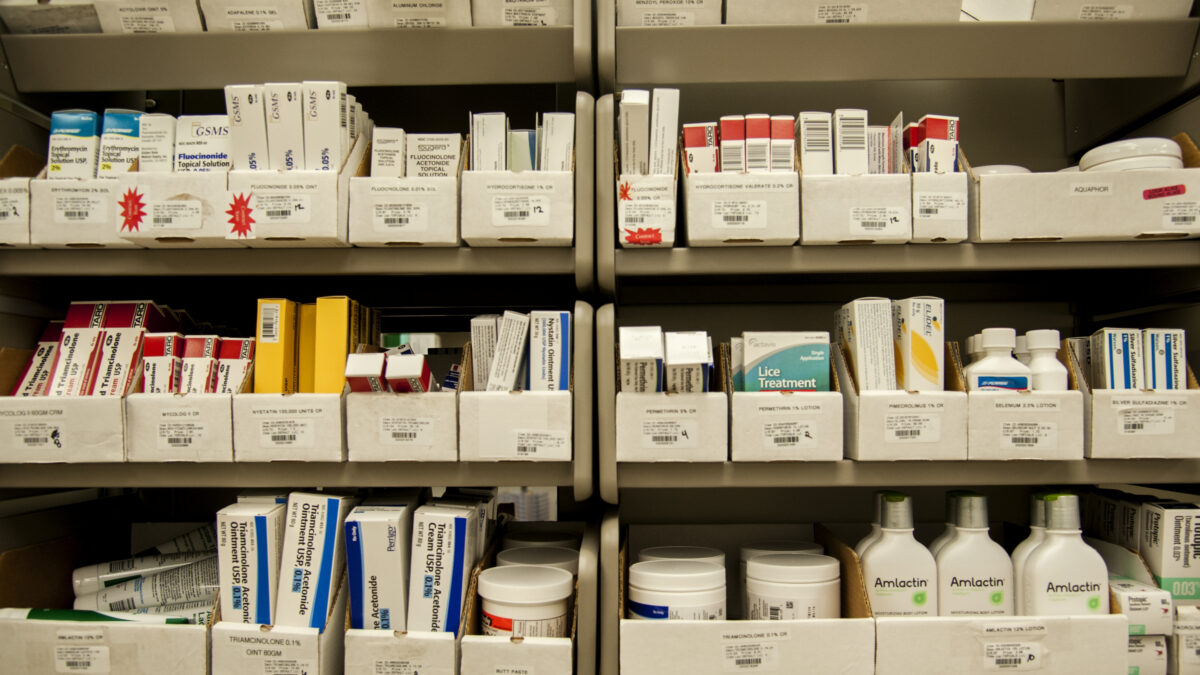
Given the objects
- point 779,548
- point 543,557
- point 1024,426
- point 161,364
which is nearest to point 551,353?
point 543,557

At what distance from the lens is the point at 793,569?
4.11 feet

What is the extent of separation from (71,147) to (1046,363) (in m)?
1.89

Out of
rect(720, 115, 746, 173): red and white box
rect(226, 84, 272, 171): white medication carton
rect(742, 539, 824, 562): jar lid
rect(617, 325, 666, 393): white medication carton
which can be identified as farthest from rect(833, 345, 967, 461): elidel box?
rect(226, 84, 272, 171): white medication carton

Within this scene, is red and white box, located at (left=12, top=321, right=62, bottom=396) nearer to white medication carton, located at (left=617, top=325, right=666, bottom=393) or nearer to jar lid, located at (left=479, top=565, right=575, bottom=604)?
jar lid, located at (left=479, top=565, right=575, bottom=604)

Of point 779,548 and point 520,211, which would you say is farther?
point 779,548

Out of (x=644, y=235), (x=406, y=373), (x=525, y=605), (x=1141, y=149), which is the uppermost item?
(x=1141, y=149)

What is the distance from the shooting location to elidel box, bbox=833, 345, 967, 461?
124cm

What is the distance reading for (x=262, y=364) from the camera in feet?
4.26

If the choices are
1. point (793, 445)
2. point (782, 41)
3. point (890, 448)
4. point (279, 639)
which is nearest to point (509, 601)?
point (279, 639)

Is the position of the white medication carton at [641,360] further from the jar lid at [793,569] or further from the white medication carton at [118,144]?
the white medication carton at [118,144]

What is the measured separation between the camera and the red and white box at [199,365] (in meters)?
1.30

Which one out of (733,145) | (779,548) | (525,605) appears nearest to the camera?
(525,605)

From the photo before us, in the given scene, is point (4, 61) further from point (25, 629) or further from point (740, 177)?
point (740, 177)

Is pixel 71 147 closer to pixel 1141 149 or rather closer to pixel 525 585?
pixel 525 585
